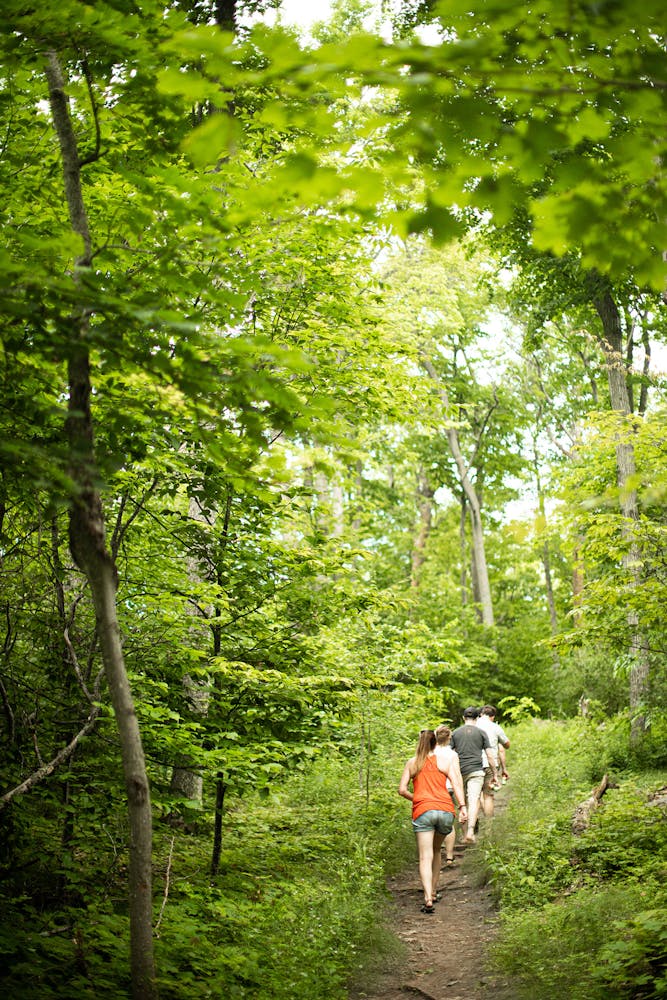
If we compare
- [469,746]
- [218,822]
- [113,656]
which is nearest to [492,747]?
[469,746]

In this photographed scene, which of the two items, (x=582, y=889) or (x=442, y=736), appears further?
(x=442, y=736)

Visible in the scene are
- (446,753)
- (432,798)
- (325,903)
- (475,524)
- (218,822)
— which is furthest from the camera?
(475,524)

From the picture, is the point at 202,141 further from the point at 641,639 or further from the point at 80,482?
the point at 641,639

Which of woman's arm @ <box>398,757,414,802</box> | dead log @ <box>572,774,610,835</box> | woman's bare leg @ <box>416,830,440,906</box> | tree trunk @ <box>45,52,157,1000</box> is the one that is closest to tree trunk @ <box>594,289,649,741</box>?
dead log @ <box>572,774,610,835</box>

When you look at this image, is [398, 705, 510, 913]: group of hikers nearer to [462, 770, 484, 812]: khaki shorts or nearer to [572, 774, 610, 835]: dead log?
[462, 770, 484, 812]: khaki shorts

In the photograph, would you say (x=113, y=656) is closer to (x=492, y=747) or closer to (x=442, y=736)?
(x=442, y=736)

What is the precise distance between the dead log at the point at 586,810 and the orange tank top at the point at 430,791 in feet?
4.78

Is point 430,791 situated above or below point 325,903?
above

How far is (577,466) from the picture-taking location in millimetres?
17891

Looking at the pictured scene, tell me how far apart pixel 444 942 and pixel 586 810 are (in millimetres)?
2855

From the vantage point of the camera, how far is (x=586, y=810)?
8.83 meters

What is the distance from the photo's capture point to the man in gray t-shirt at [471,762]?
9.99 metres

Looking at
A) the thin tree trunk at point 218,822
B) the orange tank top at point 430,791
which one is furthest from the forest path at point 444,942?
the thin tree trunk at point 218,822

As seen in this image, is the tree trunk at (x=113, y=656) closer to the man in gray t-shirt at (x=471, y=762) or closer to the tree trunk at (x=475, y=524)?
the man in gray t-shirt at (x=471, y=762)
